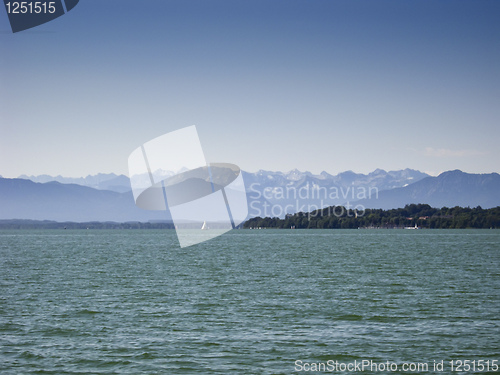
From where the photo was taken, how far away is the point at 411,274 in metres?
49.8

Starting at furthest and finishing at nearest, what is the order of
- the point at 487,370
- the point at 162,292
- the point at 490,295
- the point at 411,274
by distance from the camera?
1. the point at 411,274
2. the point at 162,292
3. the point at 490,295
4. the point at 487,370

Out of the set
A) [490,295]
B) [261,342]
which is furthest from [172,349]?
[490,295]

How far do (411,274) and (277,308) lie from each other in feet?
76.1

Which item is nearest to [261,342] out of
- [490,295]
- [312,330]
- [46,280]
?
[312,330]

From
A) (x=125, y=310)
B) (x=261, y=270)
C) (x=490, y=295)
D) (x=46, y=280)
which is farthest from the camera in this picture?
(x=261, y=270)

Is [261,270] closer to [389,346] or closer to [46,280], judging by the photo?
[46,280]

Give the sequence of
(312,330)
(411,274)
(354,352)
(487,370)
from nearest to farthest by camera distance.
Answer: (487,370) < (354,352) < (312,330) < (411,274)

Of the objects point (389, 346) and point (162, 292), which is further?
point (162, 292)

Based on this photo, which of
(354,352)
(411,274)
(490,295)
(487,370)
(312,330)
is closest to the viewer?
(487,370)

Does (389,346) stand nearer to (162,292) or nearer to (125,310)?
(125,310)

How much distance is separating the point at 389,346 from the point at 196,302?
1406 centimetres

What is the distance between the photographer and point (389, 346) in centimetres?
2169

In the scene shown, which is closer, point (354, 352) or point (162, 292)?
point (354, 352)

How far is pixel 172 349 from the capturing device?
21547 millimetres
